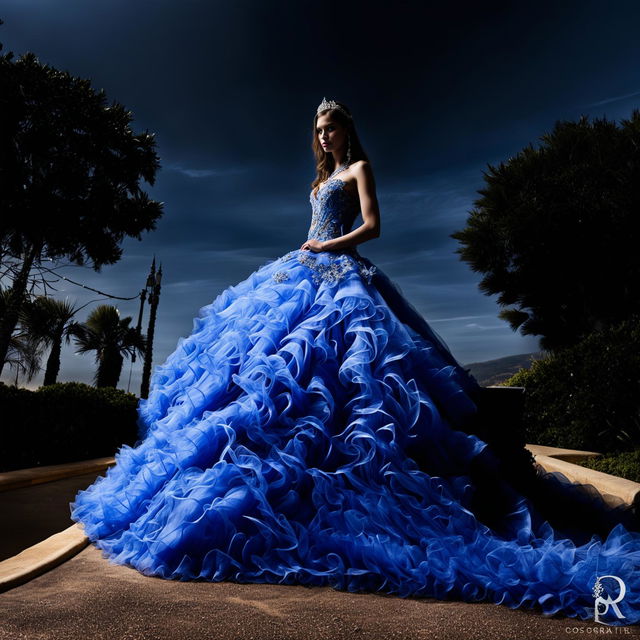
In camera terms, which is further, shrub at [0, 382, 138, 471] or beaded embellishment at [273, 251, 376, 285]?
shrub at [0, 382, 138, 471]

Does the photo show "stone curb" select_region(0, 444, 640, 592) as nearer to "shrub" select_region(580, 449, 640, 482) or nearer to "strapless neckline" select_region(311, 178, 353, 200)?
"shrub" select_region(580, 449, 640, 482)

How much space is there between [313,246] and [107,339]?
17634 mm

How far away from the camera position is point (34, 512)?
452cm

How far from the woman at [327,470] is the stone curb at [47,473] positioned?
242cm

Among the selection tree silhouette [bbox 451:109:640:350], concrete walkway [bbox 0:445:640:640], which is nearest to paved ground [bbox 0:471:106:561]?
concrete walkway [bbox 0:445:640:640]

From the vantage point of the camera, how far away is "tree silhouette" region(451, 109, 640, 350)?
15133 millimetres

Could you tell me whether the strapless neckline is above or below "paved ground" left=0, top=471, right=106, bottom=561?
above

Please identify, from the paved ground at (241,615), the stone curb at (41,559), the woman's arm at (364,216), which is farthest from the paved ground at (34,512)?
the woman's arm at (364,216)

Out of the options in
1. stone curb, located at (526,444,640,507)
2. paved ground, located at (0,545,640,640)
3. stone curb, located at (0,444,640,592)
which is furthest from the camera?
stone curb, located at (526,444,640,507)

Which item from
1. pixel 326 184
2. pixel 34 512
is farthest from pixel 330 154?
pixel 34 512

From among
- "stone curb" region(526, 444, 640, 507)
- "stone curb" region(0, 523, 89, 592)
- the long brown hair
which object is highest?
the long brown hair

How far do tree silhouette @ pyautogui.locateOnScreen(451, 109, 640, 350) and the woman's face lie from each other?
12.9m

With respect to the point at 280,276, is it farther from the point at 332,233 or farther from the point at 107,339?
the point at 107,339

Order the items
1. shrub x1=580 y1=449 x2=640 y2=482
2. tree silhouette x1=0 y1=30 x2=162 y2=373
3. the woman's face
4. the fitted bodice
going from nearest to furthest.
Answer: the fitted bodice → the woman's face → shrub x1=580 y1=449 x2=640 y2=482 → tree silhouette x1=0 y1=30 x2=162 y2=373
